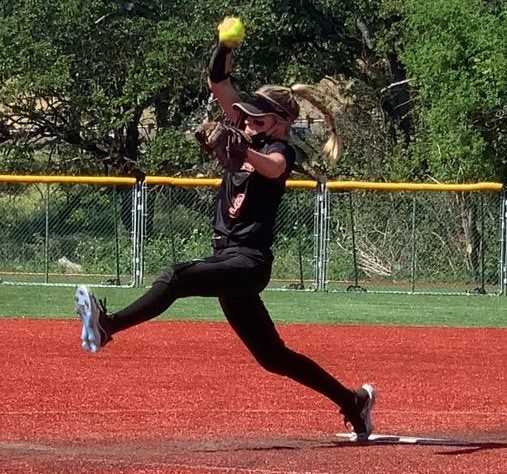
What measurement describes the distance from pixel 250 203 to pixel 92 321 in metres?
0.98

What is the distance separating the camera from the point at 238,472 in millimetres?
6262

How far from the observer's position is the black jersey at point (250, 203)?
6875 millimetres

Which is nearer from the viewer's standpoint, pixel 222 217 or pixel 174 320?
pixel 222 217

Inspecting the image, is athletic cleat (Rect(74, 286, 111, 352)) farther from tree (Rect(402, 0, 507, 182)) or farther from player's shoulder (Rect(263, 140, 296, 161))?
tree (Rect(402, 0, 507, 182))

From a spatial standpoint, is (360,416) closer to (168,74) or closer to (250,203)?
(250,203)

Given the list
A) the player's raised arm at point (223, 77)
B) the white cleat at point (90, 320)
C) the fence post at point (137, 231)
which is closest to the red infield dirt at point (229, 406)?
the white cleat at point (90, 320)

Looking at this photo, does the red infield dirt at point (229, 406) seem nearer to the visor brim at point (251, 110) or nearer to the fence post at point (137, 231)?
the visor brim at point (251, 110)

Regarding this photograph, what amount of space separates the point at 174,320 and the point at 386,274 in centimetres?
981

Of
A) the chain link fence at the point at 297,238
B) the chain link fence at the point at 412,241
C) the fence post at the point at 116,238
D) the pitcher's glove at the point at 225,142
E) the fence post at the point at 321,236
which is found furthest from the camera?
the chain link fence at the point at 412,241

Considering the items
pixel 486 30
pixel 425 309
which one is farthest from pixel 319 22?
pixel 425 309

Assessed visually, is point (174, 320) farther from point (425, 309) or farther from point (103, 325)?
point (103, 325)

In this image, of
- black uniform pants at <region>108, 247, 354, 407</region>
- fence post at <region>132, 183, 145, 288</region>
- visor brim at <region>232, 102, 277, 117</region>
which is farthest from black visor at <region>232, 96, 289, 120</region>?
fence post at <region>132, 183, 145, 288</region>

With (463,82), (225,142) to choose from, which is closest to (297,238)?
(463,82)

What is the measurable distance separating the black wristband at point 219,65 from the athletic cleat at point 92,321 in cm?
135
